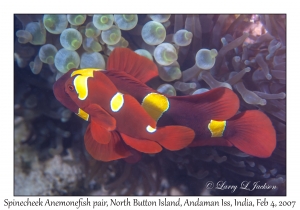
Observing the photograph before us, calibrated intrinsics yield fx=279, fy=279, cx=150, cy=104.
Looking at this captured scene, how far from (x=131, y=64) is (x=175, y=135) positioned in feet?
1.01

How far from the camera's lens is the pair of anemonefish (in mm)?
881

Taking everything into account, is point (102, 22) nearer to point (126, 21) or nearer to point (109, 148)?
point (126, 21)

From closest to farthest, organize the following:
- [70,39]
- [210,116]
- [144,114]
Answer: [144,114] < [210,116] < [70,39]

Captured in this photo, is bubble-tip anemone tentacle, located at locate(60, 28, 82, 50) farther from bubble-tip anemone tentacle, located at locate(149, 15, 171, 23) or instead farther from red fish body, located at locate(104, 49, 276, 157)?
bubble-tip anemone tentacle, located at locate(149, 15, 171, 23)

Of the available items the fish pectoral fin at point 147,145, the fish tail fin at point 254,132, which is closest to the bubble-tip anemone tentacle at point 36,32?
the fish pectoral fin at point 147,145

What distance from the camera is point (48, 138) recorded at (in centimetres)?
125

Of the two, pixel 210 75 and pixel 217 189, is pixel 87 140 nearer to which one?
pixel 210 75

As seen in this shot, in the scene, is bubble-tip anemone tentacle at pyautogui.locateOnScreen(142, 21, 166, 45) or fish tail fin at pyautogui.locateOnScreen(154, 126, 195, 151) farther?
bubble-tip anemone tentacle at pyautogui.locateOnScreen(142, 21, 166, 45)

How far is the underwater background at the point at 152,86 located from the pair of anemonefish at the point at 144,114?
4.8 inches

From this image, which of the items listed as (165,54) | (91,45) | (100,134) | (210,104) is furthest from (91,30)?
(210,104)

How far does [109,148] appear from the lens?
1017mm

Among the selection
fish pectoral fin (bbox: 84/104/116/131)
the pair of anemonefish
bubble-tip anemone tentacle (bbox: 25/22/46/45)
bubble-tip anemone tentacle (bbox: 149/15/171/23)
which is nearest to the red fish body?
the pair of anemonefish

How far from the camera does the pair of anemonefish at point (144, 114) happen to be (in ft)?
2.89

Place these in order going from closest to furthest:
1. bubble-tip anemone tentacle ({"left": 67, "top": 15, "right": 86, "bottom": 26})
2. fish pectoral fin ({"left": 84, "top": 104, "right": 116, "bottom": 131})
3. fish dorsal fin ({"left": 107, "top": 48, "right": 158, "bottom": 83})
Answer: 1. fish pectoral fin ({"left": 84, "top": 104, "right": 116, "bottom": 131})
2. fish dorsal fin ({"left": 107, "top": 48, "right": 158, "bottom": 83})
3. bubble-tip anemone tentacle ({"left": 67, "top": 15, "right": 86, "bottom": 26})
